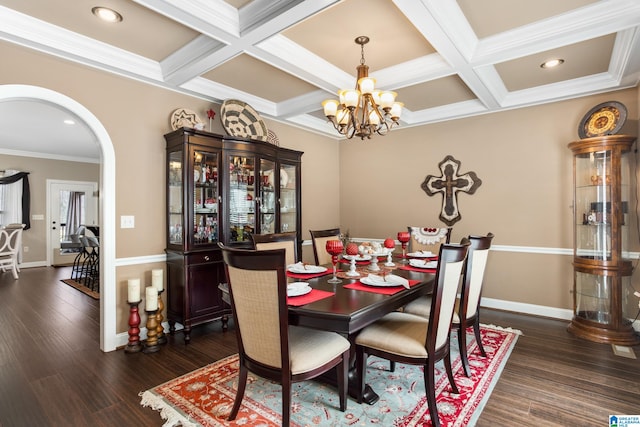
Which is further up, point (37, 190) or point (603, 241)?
point (37, 190)

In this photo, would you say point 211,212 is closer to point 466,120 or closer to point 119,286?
point 119,286

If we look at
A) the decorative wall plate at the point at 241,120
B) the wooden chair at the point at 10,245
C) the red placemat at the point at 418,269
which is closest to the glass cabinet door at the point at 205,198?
the decorative wall plate at the point at 241,120

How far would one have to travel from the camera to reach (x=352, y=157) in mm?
5559

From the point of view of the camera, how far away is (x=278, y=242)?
2979mm

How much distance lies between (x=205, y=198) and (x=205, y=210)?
5.0 inches

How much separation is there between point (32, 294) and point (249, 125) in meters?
4.40

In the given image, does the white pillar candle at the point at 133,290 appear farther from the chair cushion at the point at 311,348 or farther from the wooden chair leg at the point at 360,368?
the wooden chair leg at the point at 360,368

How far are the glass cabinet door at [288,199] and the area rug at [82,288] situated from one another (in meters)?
3.11

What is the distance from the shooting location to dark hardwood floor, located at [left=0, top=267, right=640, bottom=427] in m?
2.00

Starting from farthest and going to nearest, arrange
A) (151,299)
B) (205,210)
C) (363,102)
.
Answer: (205,210) → (151,299) → (363,102)

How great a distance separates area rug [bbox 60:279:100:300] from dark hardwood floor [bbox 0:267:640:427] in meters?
1.08

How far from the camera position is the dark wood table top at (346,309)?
1592mm

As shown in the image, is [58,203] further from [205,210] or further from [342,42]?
[342,42]

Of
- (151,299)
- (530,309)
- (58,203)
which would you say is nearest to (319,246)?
(151,299)
